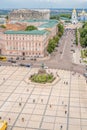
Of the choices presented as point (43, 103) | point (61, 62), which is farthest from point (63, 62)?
point (43, 103)

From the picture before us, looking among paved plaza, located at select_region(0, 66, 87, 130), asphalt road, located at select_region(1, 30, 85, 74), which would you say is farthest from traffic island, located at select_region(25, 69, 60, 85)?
asphalt road, located at select_region(1, 30, 85, 74)

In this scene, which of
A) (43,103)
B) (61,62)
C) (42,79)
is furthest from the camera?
(61,62)

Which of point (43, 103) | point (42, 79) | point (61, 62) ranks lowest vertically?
point (61, 62)

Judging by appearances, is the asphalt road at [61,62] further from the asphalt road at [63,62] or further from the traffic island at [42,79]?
the traffic island at [42,79]

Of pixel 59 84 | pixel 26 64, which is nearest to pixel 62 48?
pixel 26 64

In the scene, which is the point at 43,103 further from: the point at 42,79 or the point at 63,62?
the point at 63,62

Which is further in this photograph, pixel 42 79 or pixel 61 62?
pixel 61 62

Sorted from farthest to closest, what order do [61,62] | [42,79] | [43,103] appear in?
[61,62]
[42,79]
[43,103]

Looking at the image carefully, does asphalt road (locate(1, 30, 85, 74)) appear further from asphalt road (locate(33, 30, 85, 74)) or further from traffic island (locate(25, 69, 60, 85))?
traffic island (locate(25, 69, 60, 85))
